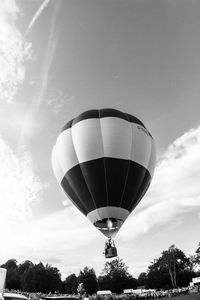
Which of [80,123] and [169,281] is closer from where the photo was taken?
[80,123]

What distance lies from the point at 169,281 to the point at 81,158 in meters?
86.0

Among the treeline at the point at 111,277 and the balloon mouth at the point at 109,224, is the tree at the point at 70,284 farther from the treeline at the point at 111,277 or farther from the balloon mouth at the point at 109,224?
the balloon mouth at the point at 109,224

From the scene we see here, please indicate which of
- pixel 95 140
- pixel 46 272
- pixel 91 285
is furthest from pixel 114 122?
pixel 91 285

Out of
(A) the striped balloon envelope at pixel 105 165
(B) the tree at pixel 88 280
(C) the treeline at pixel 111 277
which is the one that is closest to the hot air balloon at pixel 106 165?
(A) the striped balloon envelope at pixel 105 165

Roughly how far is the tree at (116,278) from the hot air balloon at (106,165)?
82.6 meters

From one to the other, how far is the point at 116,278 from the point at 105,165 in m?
86.5

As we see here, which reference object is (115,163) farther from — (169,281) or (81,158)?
(169,281)

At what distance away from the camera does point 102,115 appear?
74.5ft

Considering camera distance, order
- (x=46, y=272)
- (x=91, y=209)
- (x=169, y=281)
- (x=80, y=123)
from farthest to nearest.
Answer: (x=169, y=281)
(x=46, y=272)
(x=80, y=123)
(x=91, y=209)

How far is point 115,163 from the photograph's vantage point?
20812 millimetres

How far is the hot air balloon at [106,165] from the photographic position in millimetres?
20359

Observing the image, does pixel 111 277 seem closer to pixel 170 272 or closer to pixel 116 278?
pixel 116 278

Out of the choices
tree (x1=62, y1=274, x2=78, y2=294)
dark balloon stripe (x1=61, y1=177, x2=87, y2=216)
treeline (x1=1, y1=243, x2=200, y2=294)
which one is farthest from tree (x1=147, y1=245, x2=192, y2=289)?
dark balloon stripe (x1=61, y1=177, x2=87, y2=216)

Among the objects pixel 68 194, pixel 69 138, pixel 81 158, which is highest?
pixel 69 138
